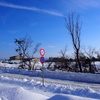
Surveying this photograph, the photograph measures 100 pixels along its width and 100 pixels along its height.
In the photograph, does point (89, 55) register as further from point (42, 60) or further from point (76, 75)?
point (42, 60)

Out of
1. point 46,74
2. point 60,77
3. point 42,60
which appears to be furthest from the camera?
point 46,74

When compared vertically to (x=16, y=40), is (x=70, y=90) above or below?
below

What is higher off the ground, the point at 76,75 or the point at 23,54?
the point at 23,54

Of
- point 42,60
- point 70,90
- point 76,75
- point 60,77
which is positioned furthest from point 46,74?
point 70,90

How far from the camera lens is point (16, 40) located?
86.0 ft

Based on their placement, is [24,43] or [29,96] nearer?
[29,96]

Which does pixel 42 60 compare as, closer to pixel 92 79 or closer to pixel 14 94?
pixel 14 94

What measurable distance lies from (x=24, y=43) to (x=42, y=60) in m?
18.0

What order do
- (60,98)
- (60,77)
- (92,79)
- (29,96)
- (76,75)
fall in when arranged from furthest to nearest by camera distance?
(60,77)
(76,75)
(92,79)
(29,96)
(60,98)

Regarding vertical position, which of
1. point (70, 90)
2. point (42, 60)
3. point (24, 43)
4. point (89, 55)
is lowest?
point (70, 90)

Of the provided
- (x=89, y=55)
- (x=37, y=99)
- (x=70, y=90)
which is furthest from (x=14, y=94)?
(x=89, y=55)

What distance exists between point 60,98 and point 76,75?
849 cm

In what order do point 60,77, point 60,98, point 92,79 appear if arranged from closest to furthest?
point 60,98, point 92,79, point 60,77

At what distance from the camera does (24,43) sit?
25984 millimetres
